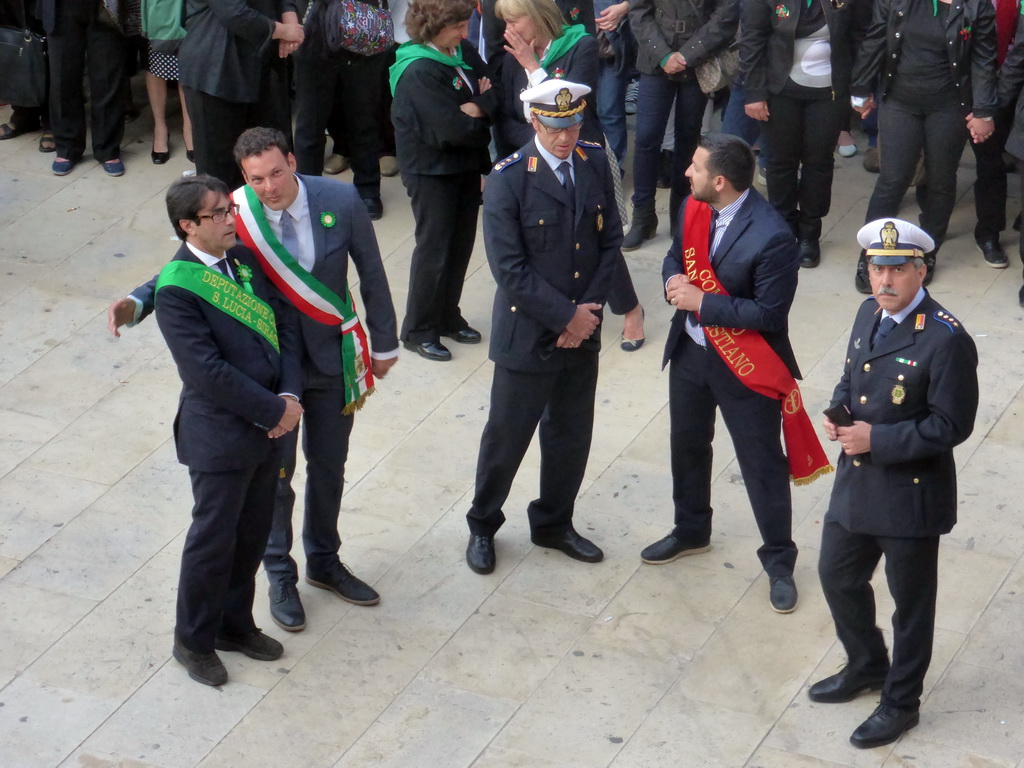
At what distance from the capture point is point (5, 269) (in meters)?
8.39

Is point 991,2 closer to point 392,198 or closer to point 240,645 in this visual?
point 392,198

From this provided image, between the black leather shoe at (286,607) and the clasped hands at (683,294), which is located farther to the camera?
the black leather shoe at (286,607)

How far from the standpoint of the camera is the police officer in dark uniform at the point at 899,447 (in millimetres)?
4691

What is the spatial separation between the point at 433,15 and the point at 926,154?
2.86 m

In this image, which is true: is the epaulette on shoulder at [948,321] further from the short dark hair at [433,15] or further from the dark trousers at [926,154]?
the dark trousers at [926,154]

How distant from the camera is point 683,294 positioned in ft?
18.2

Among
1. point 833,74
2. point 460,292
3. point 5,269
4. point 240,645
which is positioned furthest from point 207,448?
point 833,74

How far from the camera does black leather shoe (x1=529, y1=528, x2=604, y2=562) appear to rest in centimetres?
618

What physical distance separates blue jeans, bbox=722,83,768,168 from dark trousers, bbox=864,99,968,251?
0.70 metres

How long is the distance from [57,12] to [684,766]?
20.8 feet

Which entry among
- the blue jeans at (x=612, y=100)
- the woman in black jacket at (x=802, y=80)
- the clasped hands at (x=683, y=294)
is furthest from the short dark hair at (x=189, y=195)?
the blue jeans at (x=612, y=100)

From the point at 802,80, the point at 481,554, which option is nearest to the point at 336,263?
the point at 481,554

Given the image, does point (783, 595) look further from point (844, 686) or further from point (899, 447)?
point (899, 447)

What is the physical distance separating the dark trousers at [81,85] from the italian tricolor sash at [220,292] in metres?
4.81
